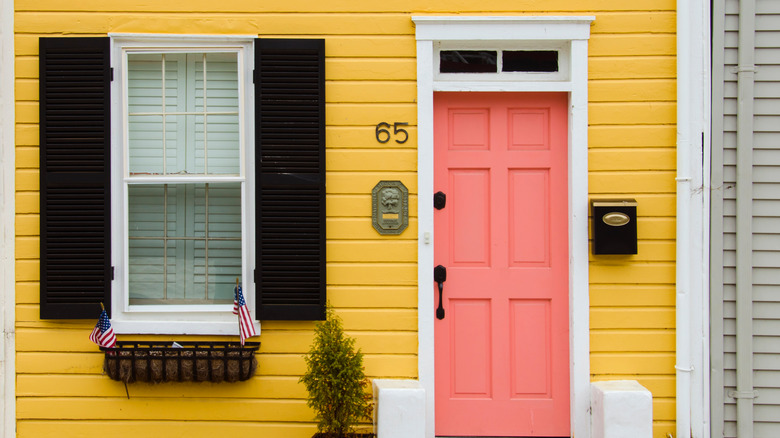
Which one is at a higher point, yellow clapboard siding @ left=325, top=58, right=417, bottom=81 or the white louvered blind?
yellow clapboard siding @ left=325, top=58, right=417, bottom=81

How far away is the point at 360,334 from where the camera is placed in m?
4.53

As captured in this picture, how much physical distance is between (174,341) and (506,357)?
7.19 feet

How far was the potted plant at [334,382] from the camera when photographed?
4.14 meters

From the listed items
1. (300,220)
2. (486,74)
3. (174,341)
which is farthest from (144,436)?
(486,74)

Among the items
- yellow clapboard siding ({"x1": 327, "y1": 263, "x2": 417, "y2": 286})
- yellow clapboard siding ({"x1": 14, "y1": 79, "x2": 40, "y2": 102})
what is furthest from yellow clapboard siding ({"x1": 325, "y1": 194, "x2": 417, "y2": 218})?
yellow clapboard siding ({"x1": 14, "y1": 79, "x2": 40, "y2": 102})

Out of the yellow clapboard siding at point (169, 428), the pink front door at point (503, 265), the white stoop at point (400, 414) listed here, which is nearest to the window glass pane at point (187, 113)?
the pink front door at point (503, 265)

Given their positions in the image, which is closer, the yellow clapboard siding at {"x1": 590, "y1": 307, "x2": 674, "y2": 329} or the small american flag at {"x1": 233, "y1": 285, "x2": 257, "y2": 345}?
the small american flag at {"x1": 233, "y1": 285, "x2": 257, "y2": 345}

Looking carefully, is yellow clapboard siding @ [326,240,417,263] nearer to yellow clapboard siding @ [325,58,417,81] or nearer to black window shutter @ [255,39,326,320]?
black window shutter @ [255,39,326,320]

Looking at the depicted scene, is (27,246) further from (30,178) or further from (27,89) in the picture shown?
(27,89)

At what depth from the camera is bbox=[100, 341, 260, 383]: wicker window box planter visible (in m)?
4.41

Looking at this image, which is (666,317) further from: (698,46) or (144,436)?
(144,436)

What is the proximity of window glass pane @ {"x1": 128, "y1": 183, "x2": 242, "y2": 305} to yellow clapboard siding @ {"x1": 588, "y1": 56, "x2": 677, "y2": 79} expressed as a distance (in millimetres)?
2482

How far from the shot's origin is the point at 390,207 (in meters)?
4.50
